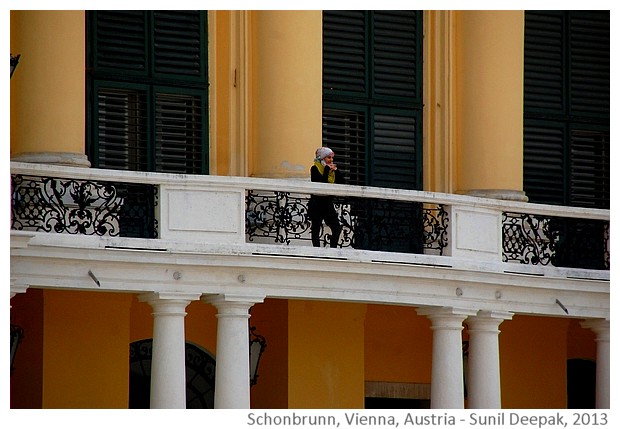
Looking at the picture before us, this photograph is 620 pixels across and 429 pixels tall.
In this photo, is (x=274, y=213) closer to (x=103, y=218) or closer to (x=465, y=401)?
(x=103, y=218)

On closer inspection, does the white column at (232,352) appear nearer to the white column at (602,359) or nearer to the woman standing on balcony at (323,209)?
the woman standing on balcony at (323,209)

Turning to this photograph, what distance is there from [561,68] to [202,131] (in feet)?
18.6

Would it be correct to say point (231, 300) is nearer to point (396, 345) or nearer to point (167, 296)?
point (167, 296)

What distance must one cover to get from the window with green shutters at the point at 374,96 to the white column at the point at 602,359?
3219mm

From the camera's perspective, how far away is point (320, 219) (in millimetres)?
26656

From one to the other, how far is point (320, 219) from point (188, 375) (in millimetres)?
3209

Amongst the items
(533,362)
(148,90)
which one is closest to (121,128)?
(148,90)

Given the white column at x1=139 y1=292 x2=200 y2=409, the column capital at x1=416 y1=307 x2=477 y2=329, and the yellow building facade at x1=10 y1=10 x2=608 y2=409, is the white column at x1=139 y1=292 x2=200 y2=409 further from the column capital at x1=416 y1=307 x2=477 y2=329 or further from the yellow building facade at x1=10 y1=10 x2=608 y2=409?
the column capital at x1=416 y1=307 x2=477 y2=329

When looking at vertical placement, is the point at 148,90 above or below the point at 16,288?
above

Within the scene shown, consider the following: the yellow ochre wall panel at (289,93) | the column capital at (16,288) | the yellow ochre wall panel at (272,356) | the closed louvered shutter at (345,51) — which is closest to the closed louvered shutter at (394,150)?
the closed louvered shutter at (345,51)

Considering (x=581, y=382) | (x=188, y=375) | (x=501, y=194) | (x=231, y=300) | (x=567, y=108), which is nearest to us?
(x=231, y=300)

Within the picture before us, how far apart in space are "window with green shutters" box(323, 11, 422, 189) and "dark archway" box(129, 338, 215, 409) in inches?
124

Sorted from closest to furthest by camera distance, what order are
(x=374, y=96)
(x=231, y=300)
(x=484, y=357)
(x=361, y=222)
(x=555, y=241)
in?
(x=231, y=300) → (x=361, y=222) → (x=484, y=357) → (x=555, y=241) → (x=374, y=96)
